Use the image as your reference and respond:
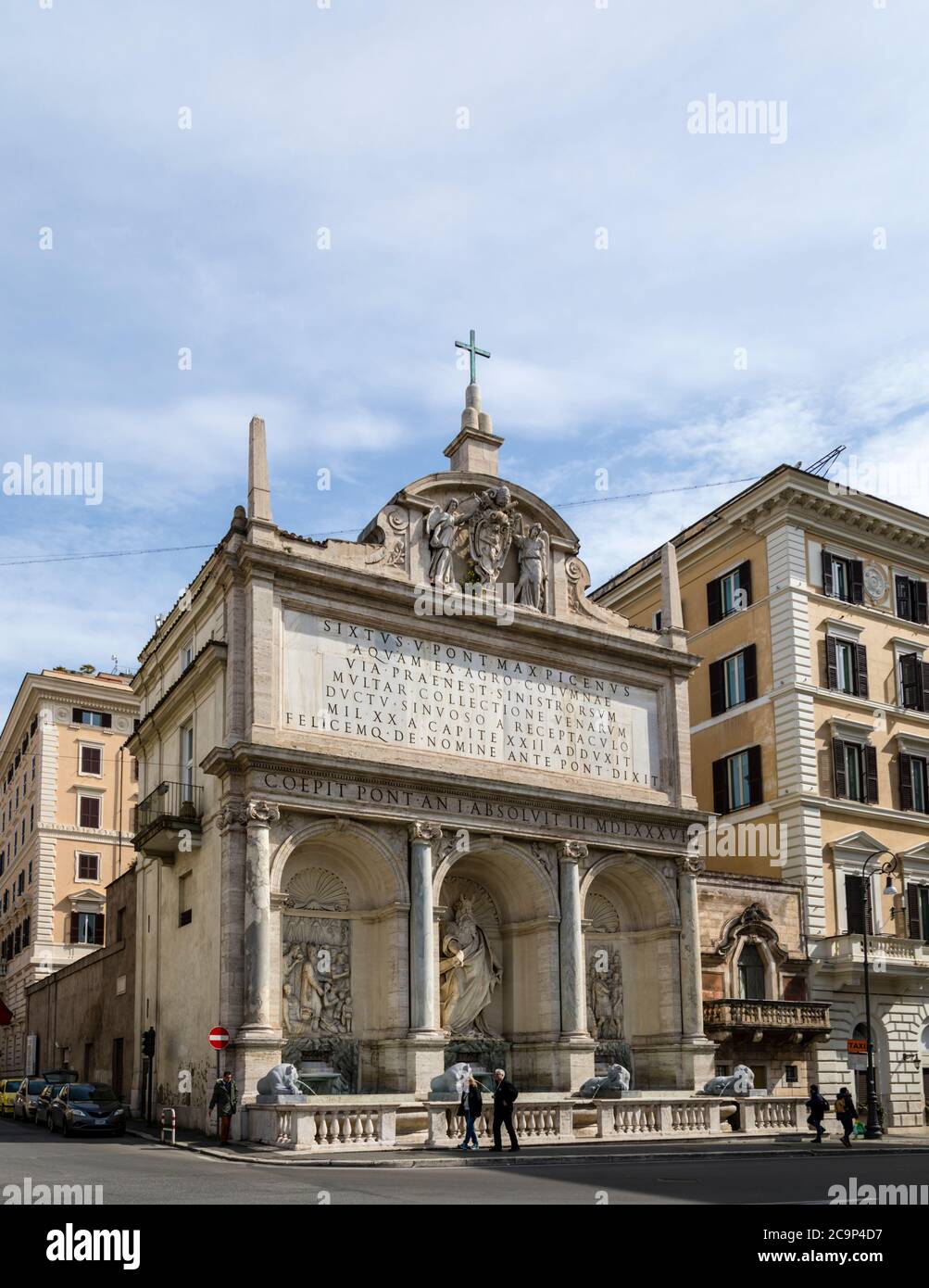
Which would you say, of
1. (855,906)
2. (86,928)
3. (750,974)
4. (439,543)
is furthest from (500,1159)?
(86,928)

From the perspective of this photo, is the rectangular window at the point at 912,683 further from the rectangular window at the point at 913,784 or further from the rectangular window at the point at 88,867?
the rectangular window at the point at 88,867

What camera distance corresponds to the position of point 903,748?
44.1 meters

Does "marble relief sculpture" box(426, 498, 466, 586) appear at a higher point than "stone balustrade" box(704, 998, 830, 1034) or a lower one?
higher

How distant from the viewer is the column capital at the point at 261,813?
29.9 meters

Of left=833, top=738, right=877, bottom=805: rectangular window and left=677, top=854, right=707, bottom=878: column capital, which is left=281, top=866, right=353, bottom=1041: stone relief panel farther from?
left=833, top=738, right=877, bottom=805: rectangular window

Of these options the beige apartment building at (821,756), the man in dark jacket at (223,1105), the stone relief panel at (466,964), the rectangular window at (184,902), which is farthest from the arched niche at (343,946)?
the beige apartment building at (821,756)

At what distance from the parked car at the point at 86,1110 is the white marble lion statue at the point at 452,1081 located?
7.10 m

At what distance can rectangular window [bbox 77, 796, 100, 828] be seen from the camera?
2473 inches

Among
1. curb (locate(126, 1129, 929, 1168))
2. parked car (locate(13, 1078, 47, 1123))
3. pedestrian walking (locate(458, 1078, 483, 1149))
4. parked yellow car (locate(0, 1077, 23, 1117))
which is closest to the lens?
curb (locate(126, 1129, 929, 1168))

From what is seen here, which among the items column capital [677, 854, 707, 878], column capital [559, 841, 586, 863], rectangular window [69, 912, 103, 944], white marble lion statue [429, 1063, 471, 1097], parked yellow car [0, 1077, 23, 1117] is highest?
column capital [559, 841, 586, 863]

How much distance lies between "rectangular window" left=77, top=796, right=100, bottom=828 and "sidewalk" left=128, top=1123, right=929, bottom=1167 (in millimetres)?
32680

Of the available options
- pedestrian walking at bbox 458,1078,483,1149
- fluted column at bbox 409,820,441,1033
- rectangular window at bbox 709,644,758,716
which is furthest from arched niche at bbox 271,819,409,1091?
rectangular window at bbox 709,644,758,716
